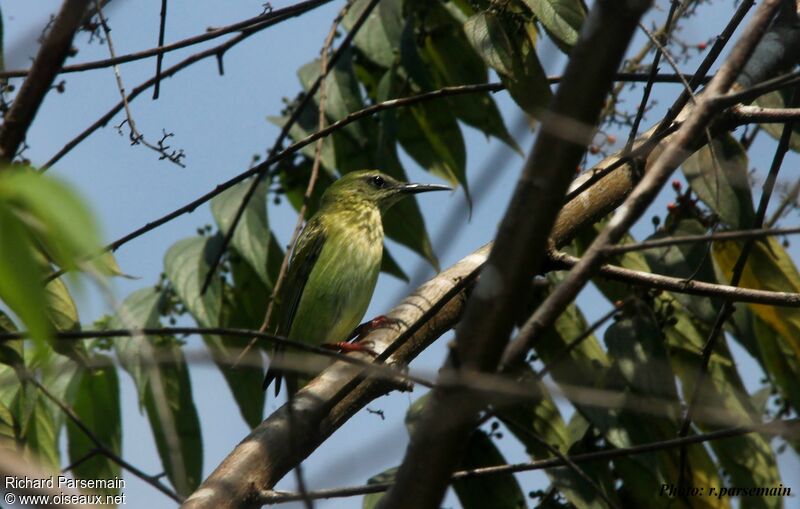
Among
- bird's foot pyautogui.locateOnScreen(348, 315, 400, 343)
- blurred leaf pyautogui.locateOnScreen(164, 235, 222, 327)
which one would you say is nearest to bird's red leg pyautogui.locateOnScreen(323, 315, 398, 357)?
bird's foot pyautogui.locateOnScreen(348, 315, 400, 343)

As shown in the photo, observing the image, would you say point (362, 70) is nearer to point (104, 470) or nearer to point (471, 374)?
point (104, 470)

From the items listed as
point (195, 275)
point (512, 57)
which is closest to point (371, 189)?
point (195, 275)

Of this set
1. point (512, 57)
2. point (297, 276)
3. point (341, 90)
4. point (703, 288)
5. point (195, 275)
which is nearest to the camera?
point (703, 288)

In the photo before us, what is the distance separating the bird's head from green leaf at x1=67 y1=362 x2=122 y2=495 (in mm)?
2369

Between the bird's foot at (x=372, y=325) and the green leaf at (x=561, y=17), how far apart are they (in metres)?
1.68

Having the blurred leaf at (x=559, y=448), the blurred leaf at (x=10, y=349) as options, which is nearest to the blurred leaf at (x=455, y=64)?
the blurred leaf at (x=559, y=448)

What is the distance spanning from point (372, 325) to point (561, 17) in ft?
7.05

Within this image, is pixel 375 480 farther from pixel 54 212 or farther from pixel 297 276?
pixel 54 212

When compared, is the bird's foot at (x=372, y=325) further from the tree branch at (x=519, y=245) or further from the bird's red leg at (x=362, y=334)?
the tree branch at (x=519, y=245)

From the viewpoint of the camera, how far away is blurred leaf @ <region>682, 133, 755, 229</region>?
170 inches

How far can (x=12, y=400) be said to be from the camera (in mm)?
4195

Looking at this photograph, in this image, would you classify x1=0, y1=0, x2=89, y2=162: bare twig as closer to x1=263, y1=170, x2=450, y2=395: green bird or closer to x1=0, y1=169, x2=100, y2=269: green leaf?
x1=0, y1=169, x2=100, y2=269: green leaf

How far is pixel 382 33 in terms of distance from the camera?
5145 millimetres

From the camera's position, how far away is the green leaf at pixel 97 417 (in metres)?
4.41
